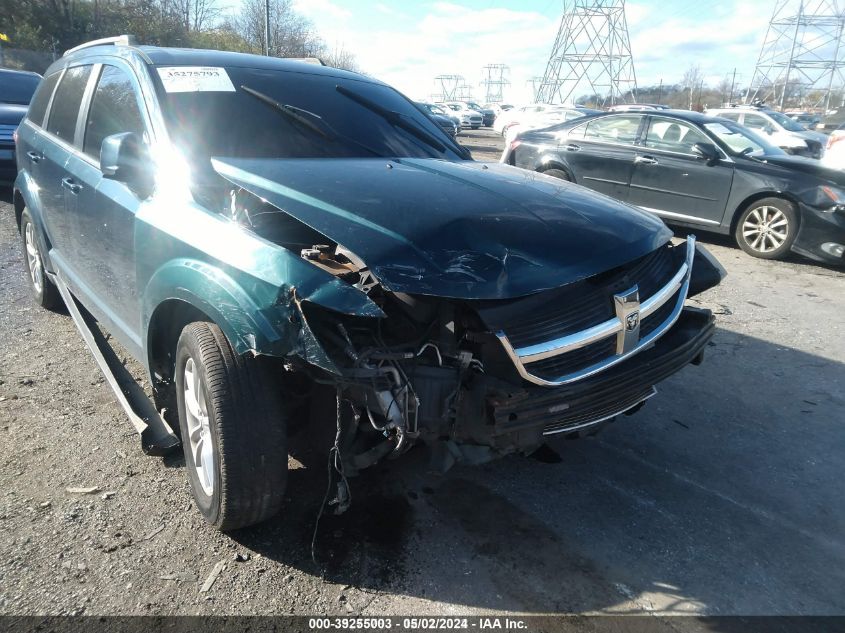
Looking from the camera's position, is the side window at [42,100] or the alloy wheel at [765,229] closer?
the side window at [42,100]

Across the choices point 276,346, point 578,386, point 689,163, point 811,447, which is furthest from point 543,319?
point 689,163

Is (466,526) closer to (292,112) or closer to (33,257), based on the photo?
(292,112)

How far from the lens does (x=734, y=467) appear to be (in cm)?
333

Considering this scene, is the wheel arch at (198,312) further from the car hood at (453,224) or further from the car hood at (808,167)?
the car hood at (808,167)

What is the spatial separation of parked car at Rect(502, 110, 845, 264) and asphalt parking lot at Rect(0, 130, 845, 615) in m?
3.98

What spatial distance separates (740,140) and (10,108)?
34.1 feet

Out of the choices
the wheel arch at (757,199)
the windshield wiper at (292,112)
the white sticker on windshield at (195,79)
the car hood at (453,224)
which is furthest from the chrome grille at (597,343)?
the wheel arch at (757,199)

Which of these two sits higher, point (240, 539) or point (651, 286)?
point (651, 286)

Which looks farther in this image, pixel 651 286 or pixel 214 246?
pixel 651 286

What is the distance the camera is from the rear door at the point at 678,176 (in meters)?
7.83

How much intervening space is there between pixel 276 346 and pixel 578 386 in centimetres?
112

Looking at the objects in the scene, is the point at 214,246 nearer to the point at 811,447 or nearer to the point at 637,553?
the point at 637,553

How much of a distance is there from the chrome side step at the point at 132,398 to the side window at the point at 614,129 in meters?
7.24

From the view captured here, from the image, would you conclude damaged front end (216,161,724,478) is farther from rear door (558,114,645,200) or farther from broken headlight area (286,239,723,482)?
rear door (558,114,645,200)
